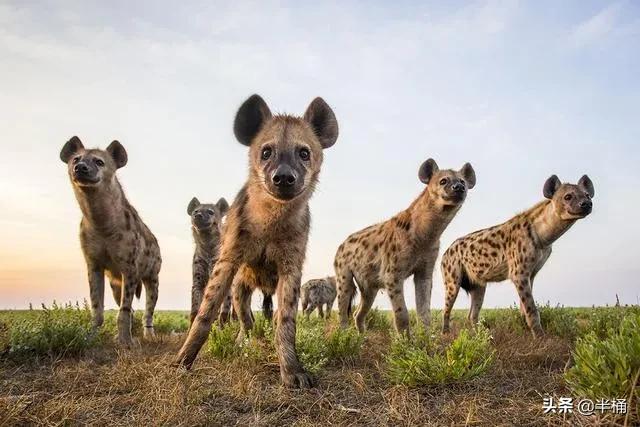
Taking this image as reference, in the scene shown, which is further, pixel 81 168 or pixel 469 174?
pixel 469 174

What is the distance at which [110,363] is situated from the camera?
18.5 feet

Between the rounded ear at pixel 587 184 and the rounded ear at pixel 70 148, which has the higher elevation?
the rounded ear at pixel 70 148

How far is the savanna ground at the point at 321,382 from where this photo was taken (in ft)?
11.8

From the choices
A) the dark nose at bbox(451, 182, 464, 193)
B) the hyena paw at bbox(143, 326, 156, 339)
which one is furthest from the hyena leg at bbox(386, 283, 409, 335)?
the hyena paw at bbox(143, 326, 156, 339)

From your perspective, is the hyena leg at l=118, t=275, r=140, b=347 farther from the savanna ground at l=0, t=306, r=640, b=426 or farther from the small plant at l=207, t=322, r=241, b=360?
the small plant at l=207, t=322, r=241, b=360

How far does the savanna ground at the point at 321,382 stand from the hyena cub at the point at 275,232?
339mm

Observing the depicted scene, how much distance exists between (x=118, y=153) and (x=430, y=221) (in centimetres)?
440

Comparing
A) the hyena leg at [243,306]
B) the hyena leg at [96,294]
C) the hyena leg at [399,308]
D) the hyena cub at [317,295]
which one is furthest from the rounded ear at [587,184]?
the hyena cub at [317,295]

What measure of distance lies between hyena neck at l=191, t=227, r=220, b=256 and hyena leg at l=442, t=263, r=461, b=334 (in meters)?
4.18

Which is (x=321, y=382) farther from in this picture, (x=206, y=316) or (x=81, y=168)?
(x=81, y=168)

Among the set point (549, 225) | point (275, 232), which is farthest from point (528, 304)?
point (275, 232)

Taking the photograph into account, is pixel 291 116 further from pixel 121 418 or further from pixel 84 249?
pixel 84 249

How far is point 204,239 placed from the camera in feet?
30.5

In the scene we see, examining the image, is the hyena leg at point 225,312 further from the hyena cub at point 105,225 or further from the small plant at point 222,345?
the small plant at point 222,345
